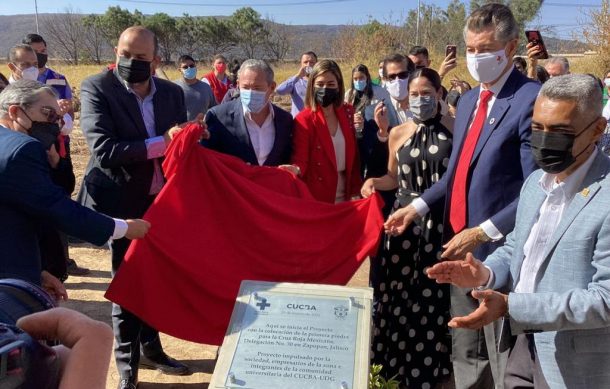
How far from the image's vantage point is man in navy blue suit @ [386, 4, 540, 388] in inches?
111

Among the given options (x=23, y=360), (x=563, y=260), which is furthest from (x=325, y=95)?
(x=23, y=360)

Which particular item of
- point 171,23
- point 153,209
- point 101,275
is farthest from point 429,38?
point 153,209

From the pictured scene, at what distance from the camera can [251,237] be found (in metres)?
3.48

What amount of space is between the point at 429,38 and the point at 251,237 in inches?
1199

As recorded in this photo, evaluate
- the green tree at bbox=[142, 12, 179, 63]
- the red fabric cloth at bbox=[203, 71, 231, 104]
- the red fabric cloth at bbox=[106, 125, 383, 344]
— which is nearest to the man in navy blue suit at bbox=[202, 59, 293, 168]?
the red fabric cloth at bbox=[106, 125, 383, 344]

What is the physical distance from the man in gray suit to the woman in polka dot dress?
140 cm

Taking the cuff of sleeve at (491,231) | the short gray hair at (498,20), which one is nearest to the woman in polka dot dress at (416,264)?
the short gray hair at (498,20)

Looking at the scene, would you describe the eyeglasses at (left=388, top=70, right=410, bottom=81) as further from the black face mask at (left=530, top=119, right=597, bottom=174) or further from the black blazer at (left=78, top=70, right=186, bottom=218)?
the black face mask at (left=530, top=119, right=597, bottom=174)

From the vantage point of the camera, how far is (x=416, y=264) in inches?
150

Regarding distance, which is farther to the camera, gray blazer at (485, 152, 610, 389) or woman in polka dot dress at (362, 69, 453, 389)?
woman in polka dot dress at (362, 69, 453, 389)

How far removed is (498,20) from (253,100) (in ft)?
5.47

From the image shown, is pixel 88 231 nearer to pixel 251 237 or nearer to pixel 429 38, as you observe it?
pixel 251 237

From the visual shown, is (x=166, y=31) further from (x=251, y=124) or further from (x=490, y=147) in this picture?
(x=490, y=147)

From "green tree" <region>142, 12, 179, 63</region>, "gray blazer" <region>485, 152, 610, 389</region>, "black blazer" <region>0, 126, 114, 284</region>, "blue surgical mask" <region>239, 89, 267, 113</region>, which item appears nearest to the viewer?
"gray blazer" <region>485, 152, 610, 389</region>
